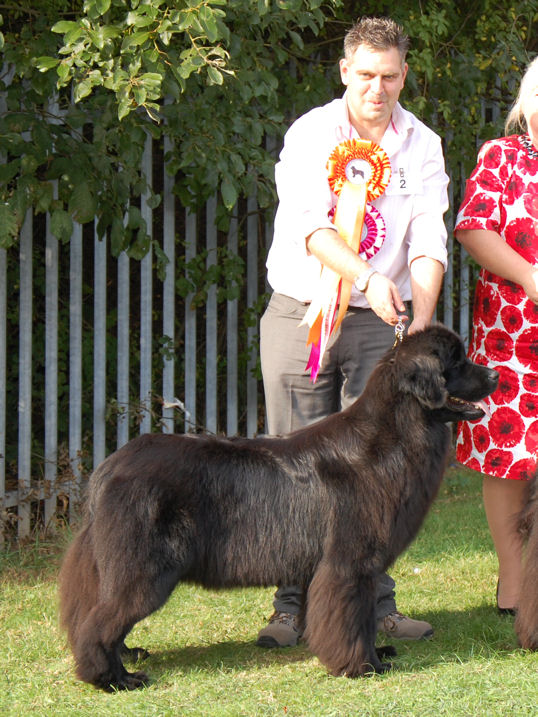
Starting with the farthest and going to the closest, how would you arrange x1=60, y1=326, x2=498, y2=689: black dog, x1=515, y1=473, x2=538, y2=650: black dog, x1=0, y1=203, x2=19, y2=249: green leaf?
1. x1=0, y1=203, x2=19, y2=249: green leaf
2. x1=515, y1=473, x2=538, y2=650: black dog
3. x1=60, y1=326, x2=498, y2=689: black dog

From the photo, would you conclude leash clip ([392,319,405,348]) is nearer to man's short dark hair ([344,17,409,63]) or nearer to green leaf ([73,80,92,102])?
man's short dark hair ([344,17,409,63])

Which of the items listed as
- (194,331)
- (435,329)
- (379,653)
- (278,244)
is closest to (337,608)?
(379,653)

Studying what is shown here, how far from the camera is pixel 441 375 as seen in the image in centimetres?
347

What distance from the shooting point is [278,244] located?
13.2 feet

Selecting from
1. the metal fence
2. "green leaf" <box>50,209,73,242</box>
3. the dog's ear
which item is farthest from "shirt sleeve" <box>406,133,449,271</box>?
the metal fence

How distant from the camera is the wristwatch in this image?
3.54 metres

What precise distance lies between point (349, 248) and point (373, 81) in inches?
26.4

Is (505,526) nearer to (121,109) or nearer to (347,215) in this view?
(347,215)

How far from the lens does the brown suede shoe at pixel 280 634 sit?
3.99 metres

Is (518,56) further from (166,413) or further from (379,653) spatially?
(379,653)

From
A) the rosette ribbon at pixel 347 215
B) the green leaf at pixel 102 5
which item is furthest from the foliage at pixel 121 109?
the rosette ribbon at pixel 347 215

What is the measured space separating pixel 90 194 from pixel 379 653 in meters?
2.67

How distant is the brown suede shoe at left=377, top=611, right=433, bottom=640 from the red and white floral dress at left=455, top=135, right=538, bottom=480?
2.43 ft

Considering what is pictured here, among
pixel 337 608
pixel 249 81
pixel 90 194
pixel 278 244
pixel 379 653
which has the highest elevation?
pixel 249 81
